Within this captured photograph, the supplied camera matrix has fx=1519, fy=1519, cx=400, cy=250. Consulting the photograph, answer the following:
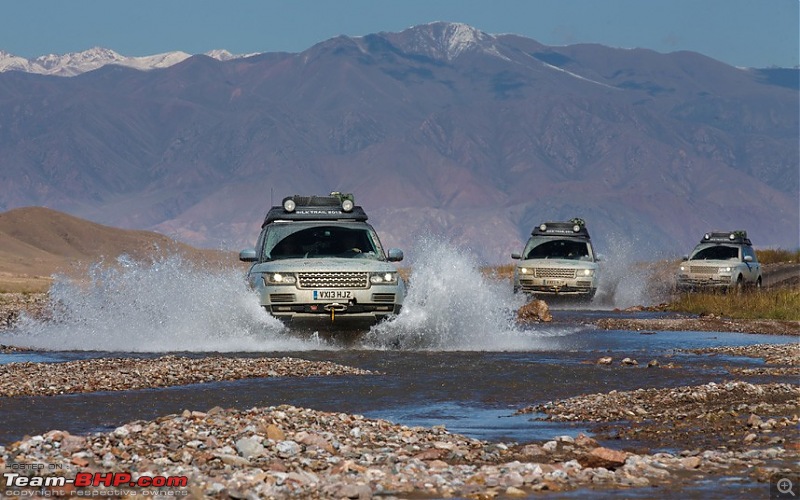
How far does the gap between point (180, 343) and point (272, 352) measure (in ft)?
8.88

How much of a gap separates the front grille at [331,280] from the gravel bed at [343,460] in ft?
33.8

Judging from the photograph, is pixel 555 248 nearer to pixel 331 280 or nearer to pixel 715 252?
pixel 715 252

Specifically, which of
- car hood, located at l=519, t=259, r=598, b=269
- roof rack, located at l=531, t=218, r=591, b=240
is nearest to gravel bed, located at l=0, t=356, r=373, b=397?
car hood, located at l=519, t=259, r=598, b=269

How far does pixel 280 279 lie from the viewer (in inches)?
920

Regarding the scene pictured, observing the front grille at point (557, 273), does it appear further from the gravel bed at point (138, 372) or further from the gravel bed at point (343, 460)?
the gravel bed at point (343, 460)

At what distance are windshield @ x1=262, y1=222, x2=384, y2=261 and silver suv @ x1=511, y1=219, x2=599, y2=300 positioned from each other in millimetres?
15554

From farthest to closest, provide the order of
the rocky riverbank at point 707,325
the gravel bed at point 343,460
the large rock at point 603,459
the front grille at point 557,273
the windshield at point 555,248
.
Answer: the windshield at point 555,248
the front grille at point 557,273
the rocky riverbank at point 707,325
the large rock at point 603,459
the gravel bed at point 343,460

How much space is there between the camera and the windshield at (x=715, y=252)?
44.6 meters

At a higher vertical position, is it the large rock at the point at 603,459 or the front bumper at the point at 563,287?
the front bumper at the point at 563,287

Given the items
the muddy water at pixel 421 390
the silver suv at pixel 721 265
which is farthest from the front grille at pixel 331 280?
the silver suv at pixel 721 265

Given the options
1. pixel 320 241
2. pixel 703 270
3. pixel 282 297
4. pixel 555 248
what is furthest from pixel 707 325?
pixel 282 297

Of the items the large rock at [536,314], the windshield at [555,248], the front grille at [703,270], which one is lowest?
the large rock at [536,314]

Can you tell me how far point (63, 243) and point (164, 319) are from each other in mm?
96279

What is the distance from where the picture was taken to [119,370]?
18938 mm
